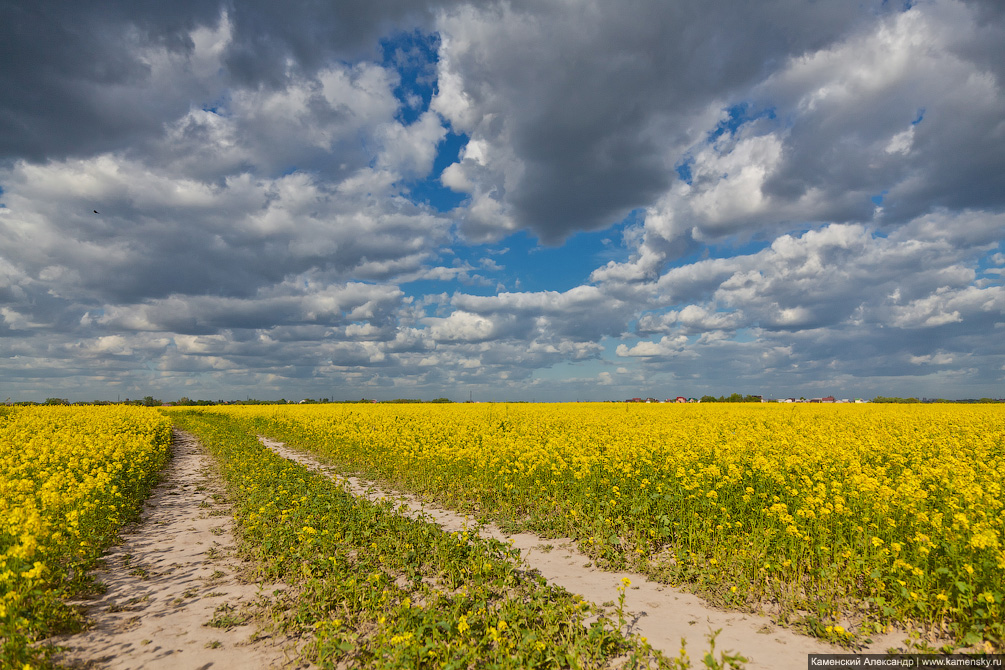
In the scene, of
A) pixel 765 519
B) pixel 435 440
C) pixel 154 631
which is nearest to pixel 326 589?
pixel 154 631

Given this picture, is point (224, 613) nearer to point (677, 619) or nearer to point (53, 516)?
point (53, 516)

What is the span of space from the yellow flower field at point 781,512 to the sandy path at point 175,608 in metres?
5.45

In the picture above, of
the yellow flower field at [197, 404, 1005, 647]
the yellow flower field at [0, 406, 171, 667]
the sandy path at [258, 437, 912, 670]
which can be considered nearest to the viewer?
the sandy path at [258, 437, 912, 670]

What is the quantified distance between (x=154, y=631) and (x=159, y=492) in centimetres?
1090

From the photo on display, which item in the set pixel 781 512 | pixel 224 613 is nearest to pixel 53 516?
pixel 224 613

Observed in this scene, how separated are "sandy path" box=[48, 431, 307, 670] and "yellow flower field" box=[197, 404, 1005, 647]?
5446mm

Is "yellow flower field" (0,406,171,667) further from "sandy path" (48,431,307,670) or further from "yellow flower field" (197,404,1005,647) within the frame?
"yellow flower field" (197,404,1005,647)

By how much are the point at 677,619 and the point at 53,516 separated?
10.7 m

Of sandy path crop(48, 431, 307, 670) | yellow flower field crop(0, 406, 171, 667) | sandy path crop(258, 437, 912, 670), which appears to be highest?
yellow flower field crop(0, 406, 171, 667)

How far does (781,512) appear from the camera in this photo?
7469 mm

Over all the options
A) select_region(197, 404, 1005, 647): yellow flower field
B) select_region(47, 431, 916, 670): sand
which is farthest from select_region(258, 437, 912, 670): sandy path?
select_region(197, 404, 1005, 647): yellow flower field

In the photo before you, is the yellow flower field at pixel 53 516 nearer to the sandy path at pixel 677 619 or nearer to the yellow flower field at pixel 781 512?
the sandy path at pixel 677 619

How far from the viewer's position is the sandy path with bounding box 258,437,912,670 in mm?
5457

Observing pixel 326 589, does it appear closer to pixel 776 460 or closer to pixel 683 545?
pixel 683 545
